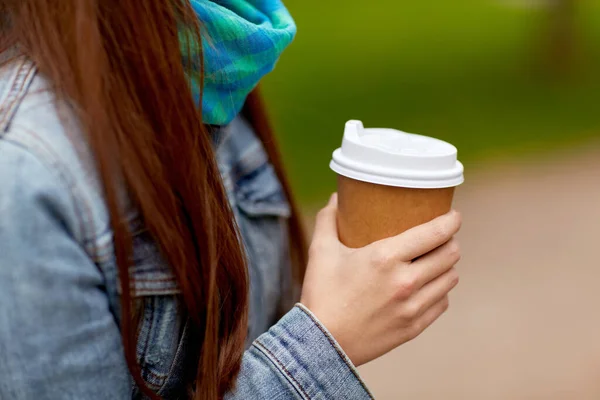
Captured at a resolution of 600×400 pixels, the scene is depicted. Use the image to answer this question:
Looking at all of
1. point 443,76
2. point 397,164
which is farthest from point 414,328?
point 443,76

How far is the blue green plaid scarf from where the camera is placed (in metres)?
0.95

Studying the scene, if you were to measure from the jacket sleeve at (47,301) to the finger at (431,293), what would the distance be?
1.40 ft

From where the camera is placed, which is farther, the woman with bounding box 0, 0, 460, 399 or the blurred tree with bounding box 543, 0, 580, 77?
the blurred tree with bounding box 543, 0, 580, 77

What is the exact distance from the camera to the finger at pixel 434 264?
3.34 ft

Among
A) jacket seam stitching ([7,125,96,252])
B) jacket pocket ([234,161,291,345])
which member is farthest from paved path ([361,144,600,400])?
jacket seam stitching ([7,125,96,252])

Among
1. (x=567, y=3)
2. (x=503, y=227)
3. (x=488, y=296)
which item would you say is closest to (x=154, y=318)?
(x=488, y=296)

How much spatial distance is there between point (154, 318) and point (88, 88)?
0.30 metres

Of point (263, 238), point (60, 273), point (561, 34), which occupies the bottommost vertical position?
point (561, 34)

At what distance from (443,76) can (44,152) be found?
190 inches

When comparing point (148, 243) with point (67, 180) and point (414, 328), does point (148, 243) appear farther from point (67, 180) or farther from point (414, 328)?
point (414, 328)

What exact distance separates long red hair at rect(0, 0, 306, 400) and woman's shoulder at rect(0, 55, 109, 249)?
0.5 inches

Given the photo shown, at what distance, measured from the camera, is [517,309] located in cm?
321

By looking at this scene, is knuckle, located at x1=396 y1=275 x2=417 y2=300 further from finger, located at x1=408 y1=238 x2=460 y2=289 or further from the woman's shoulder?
the woman's shoulder

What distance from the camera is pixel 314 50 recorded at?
4.99 m
